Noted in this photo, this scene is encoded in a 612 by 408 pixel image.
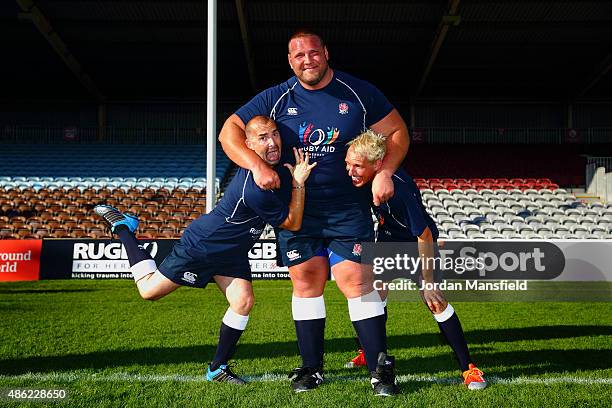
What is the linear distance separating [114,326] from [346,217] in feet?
13.7

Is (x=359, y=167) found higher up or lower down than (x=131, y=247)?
higher up

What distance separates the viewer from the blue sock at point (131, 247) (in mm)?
5051

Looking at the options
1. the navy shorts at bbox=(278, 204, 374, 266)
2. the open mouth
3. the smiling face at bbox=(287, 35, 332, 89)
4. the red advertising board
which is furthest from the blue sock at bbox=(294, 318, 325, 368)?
the red advertising board

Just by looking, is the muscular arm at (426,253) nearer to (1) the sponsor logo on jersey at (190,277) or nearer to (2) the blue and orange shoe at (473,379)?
(2) the blue and orange shoe at (473,379)

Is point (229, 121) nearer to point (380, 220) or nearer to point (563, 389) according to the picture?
point (380, 220)

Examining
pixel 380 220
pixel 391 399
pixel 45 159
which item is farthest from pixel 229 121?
pixel 45 159

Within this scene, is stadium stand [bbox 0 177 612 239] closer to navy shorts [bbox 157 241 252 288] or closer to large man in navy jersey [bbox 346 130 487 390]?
navy shorts [bbox 157 241 252 288]

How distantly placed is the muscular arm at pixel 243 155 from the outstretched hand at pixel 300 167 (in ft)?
0.62

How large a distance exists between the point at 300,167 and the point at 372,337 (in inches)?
51.5

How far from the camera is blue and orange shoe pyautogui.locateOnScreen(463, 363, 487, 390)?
14.1ft

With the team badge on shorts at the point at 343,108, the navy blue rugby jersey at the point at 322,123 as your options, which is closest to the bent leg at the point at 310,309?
the navy blue rugby jersey at the point at 322,123

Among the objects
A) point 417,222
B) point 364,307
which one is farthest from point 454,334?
point 417,222

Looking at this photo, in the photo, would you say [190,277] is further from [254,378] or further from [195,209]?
[195,209]

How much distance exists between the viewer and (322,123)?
4.21 meters
